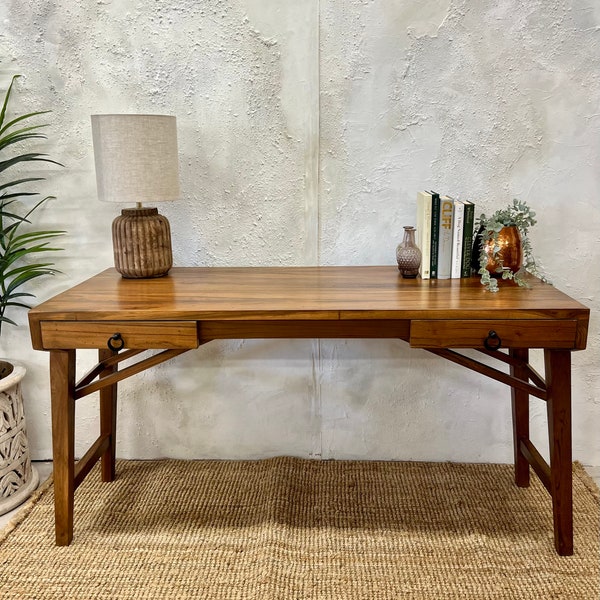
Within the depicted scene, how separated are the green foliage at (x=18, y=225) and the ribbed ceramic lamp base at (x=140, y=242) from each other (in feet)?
1.10

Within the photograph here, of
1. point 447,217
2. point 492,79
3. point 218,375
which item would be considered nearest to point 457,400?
point 447,217

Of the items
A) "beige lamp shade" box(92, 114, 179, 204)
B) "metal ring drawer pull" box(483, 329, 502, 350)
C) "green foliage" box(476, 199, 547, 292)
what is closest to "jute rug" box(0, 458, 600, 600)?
"metal ring drawer pull" box(483, 329, 502, 350)

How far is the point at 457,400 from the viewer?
2.21 metres

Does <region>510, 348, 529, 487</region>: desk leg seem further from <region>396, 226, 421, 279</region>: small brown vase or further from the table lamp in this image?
the table lamp

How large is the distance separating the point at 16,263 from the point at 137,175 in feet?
2.51

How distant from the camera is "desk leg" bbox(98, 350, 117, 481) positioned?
2.07 meters

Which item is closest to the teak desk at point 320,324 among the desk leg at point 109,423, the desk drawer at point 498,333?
the desk drawer at point 498,333

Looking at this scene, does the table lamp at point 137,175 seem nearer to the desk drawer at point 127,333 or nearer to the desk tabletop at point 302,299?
the desk tabletop at point 302,299

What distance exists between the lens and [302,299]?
1.62 meters

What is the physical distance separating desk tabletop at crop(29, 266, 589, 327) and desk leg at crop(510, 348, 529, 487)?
355mm

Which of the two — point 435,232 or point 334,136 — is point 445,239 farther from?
point 334,136

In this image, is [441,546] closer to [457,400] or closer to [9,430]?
[457,400]

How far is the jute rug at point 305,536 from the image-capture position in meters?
Answer: 1.61

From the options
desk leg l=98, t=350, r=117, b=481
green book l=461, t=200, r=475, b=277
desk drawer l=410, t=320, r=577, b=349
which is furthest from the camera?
desk leg l=98, t=350, r=117, b=481
